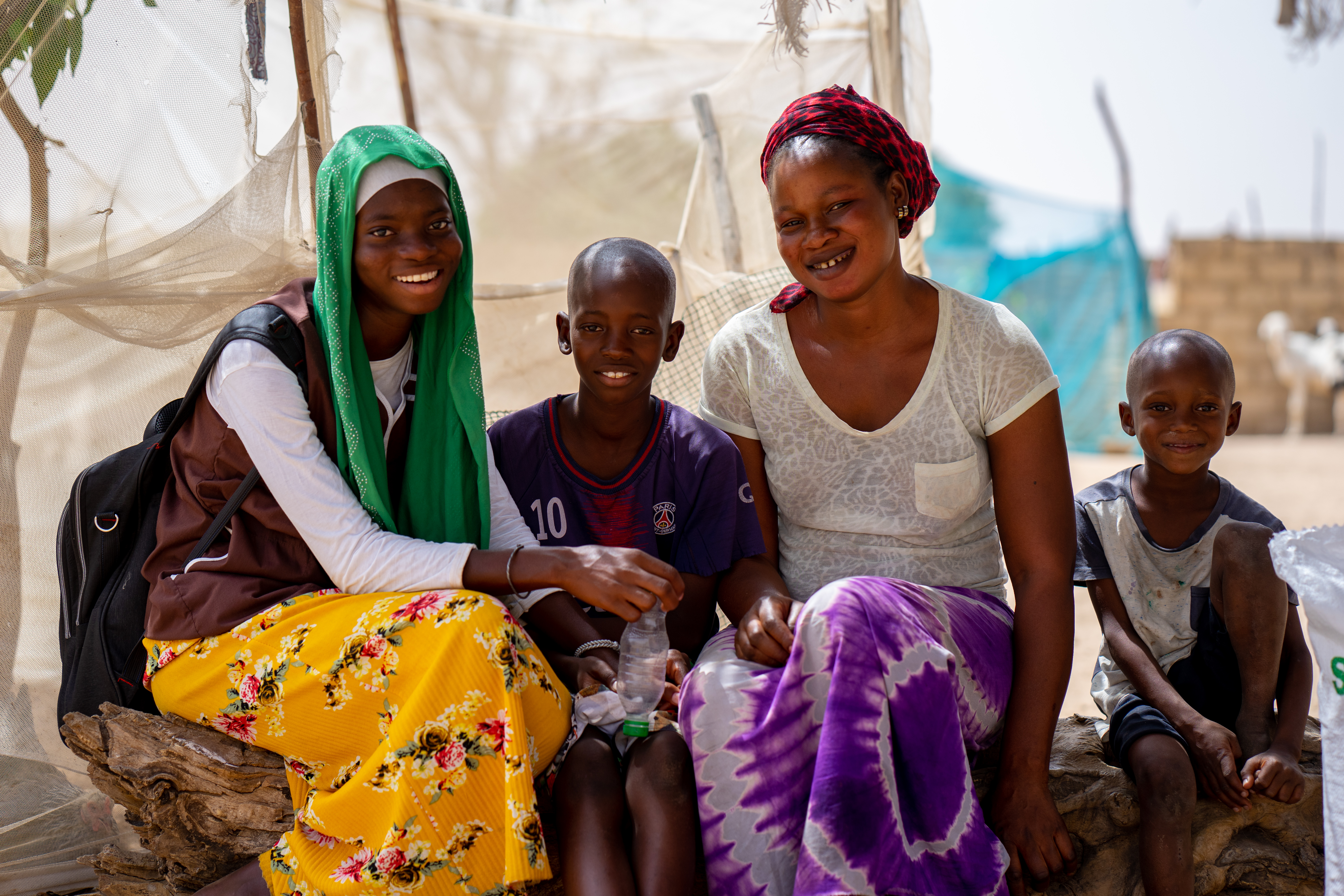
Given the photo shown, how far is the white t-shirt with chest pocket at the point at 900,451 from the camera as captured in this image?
2404mm

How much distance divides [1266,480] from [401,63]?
9.44 m

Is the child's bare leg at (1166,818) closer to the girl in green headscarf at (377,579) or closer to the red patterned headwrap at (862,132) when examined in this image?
the girl in green headscarf at (377,579)

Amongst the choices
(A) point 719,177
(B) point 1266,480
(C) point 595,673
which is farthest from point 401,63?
(B) point 1266,480

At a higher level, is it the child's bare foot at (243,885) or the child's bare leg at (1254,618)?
the child's bare leg at (1254,618)

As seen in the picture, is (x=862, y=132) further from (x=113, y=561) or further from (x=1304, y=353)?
(x=1304, y=353)

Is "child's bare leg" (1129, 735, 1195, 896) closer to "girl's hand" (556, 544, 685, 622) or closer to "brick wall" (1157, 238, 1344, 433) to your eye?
"girl's hand" (556, 544, 685, 622)

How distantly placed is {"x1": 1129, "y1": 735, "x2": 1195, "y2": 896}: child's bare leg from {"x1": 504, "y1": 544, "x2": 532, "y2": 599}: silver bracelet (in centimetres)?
146

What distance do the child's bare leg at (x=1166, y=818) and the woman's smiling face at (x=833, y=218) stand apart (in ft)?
4.12

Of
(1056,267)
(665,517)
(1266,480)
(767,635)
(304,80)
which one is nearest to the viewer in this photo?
(767,635)

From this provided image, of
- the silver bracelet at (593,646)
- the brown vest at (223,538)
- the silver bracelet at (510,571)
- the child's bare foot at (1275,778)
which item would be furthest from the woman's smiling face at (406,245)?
the child's bare foot at (1275,778)

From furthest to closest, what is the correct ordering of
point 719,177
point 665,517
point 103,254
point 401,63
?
point 719,177 → point 401,63 → point 103,254 → point 665,517

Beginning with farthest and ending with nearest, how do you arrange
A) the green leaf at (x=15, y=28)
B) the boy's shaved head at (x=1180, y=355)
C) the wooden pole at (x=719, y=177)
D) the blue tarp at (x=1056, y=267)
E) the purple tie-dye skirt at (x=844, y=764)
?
1. the blue tarp at (x=1056, y=267)
2. the wooden pole at (x=719, y=177)
3. the green leaf at (x=15, y=28)
4. the boy's shaved head at (x=1180, y=355)
5. the purple tie-dye skirt at (x=844, y=764)

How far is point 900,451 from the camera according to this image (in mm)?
2447

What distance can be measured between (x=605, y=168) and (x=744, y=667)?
12.0 ft
